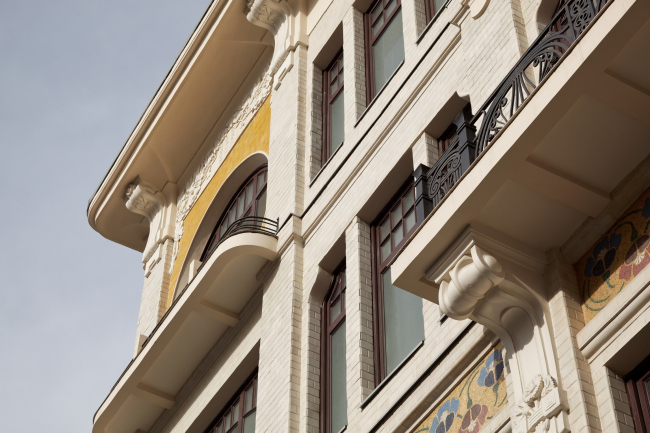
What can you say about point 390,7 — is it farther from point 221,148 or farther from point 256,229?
point 221,148

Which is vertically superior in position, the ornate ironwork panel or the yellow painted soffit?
the yellow painted soffit

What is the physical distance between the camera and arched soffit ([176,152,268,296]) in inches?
766

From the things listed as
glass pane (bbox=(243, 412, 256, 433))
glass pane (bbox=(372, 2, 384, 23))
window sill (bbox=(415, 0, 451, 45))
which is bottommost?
glass pane (bbox=(243, 412, 256, 433))

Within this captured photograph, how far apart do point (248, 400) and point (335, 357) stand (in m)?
2.38

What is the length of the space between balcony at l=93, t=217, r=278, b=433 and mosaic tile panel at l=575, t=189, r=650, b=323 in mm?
6915

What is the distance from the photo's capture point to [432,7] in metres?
15.2

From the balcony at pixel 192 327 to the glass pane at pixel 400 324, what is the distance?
3149mm

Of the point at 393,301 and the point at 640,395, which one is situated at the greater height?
the point at 393,301

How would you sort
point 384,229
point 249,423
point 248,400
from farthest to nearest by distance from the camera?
1. point 248,400
2. point 249,423
3. point 384,229

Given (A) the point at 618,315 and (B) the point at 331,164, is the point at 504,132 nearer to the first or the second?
(A) the point at 618,315

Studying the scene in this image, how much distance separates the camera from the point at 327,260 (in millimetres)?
14133

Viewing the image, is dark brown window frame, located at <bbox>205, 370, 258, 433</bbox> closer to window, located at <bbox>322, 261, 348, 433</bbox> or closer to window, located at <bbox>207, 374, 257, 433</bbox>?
window, located at <bbox>207, 374, 257, 433</bbox>

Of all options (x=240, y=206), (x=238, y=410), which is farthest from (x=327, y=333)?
(x=240, y=206)

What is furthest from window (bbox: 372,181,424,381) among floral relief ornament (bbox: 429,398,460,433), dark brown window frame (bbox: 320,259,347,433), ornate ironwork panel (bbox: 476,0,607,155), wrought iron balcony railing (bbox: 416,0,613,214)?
ornate ironwork panel (bbox: 476,0,607,155)
